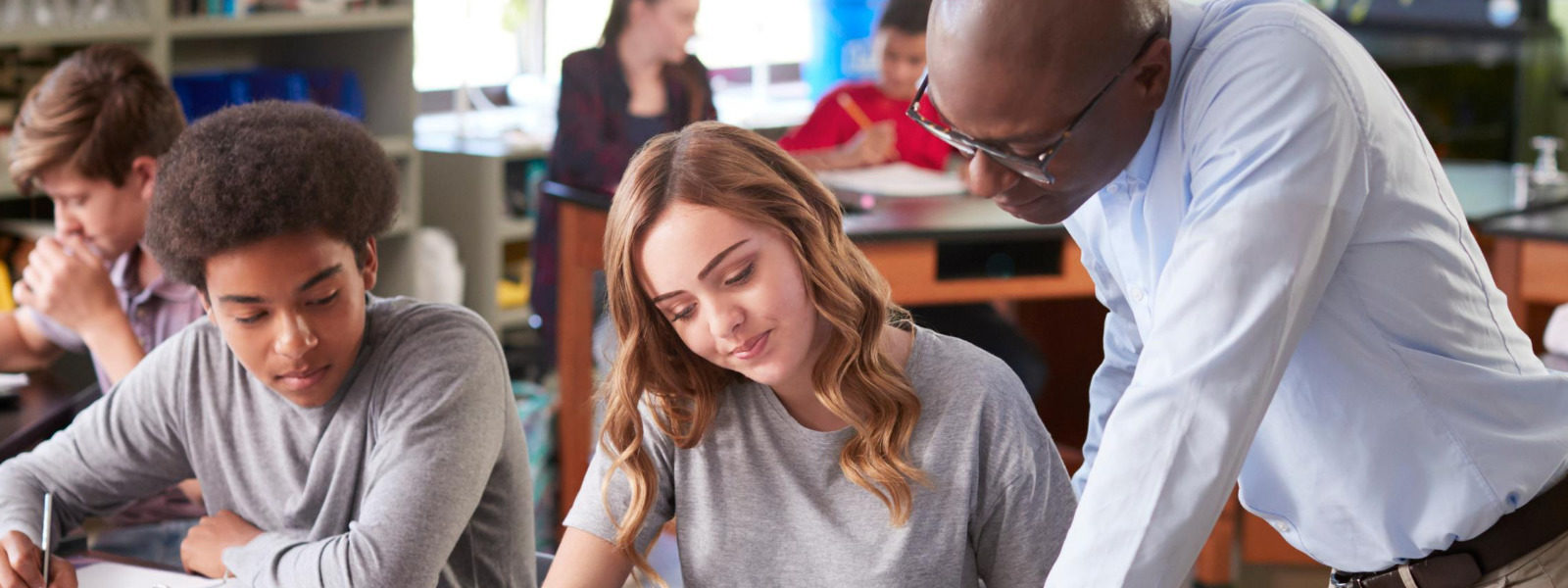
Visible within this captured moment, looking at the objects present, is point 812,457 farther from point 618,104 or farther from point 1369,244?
point 618,104

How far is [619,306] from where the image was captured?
138cm

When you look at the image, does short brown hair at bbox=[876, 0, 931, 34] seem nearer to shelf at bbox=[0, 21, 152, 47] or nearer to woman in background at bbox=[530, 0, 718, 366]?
woman in background at bbox=[530, 0, 718, 366]

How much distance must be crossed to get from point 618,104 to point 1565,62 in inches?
135

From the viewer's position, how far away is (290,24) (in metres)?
4.25

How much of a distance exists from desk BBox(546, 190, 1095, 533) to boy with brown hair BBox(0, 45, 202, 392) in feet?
3.31

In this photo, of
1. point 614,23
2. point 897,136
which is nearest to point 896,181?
point 897,136

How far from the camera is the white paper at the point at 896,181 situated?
11.6 ft

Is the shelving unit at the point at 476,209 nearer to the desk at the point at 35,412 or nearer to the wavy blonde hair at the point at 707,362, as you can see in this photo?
the desk at the point at 35,412

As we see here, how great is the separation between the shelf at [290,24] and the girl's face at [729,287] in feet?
10.1

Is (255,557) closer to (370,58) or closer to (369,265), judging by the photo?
(369,265)

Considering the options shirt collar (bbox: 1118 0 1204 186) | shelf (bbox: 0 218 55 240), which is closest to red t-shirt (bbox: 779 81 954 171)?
shelf (bbox: 0 218 55 240)

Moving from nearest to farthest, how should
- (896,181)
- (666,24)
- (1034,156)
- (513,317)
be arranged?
(1034,156) → (896,181) → (666,24) → (513,317)

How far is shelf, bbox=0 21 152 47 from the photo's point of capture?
3578 millimetres

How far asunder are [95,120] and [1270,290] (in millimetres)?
1693
